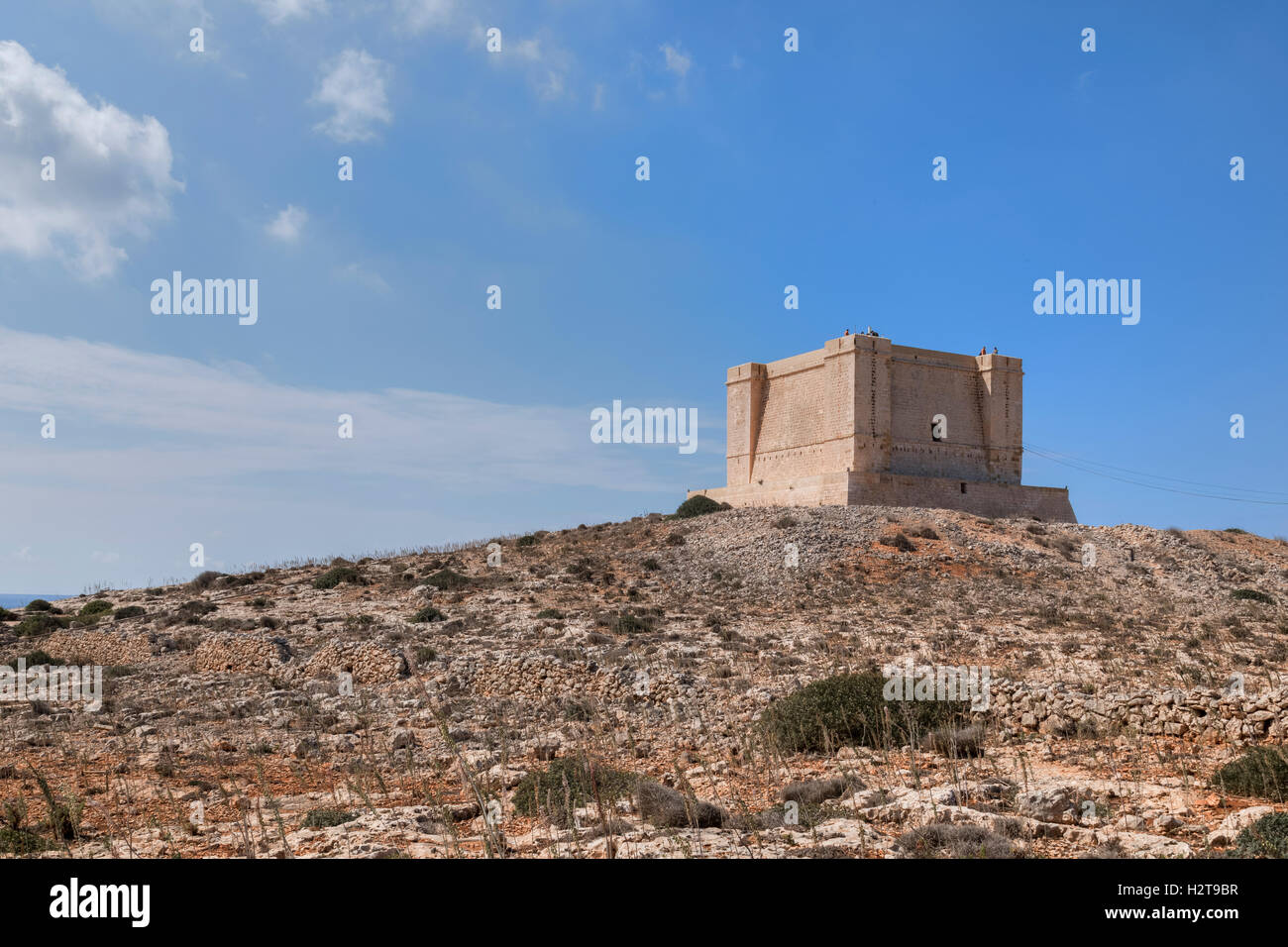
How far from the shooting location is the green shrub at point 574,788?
693 cm

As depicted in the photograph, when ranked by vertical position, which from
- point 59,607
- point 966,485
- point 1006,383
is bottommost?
point 59,607

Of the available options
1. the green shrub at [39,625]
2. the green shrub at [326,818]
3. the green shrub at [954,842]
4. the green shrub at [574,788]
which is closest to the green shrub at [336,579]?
the green shrub at [39,625]

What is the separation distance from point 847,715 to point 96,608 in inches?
903

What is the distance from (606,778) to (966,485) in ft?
109

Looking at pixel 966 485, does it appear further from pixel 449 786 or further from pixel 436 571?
pixel 449 786

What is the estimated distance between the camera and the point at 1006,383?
131 feet

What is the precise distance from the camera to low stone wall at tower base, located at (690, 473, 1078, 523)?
34.4 meters

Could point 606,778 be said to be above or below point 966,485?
below

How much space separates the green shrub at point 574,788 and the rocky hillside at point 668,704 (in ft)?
0.15

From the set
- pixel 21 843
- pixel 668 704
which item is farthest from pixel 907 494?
pixel 21 843

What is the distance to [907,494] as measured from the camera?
35.5 meters

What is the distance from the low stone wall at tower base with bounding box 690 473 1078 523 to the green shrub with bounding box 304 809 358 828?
94.6 ft
